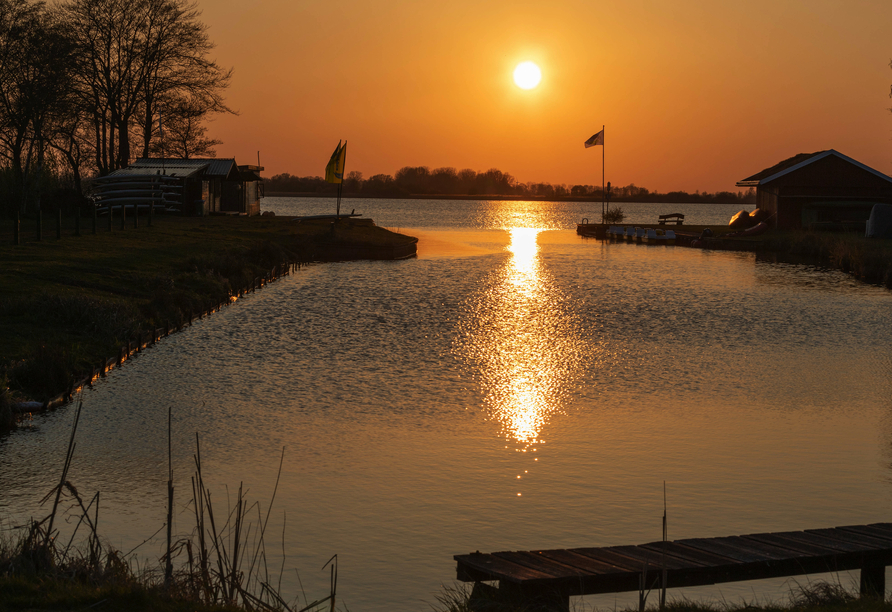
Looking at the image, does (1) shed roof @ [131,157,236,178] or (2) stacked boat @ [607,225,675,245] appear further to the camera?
(2) stacked boat @ [607,225,675,245]

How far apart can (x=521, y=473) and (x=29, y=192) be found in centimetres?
4565

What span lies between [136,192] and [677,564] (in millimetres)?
51463

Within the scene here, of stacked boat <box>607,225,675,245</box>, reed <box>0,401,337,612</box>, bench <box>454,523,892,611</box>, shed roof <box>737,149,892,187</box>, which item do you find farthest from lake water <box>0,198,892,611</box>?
stacked boat <box>607,225,675,245</box>

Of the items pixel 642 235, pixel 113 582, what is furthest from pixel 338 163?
pixel 113 582

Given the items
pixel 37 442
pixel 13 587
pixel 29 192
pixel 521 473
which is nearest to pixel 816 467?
pixel 521 473

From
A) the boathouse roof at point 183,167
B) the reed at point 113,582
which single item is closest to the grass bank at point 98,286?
the reed at point 113,582

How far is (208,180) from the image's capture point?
60938mm

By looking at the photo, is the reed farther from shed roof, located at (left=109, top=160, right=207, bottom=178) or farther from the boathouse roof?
the boathouse roof

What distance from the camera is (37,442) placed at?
12.1m

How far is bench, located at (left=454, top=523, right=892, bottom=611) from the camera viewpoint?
21.1 ft

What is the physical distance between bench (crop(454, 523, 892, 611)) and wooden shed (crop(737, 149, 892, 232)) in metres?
58.1

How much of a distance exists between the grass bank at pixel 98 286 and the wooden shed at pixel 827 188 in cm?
3657

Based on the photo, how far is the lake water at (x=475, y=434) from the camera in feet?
31.0

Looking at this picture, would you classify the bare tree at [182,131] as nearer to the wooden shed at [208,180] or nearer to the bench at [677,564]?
the wooden shed at [208,180]
